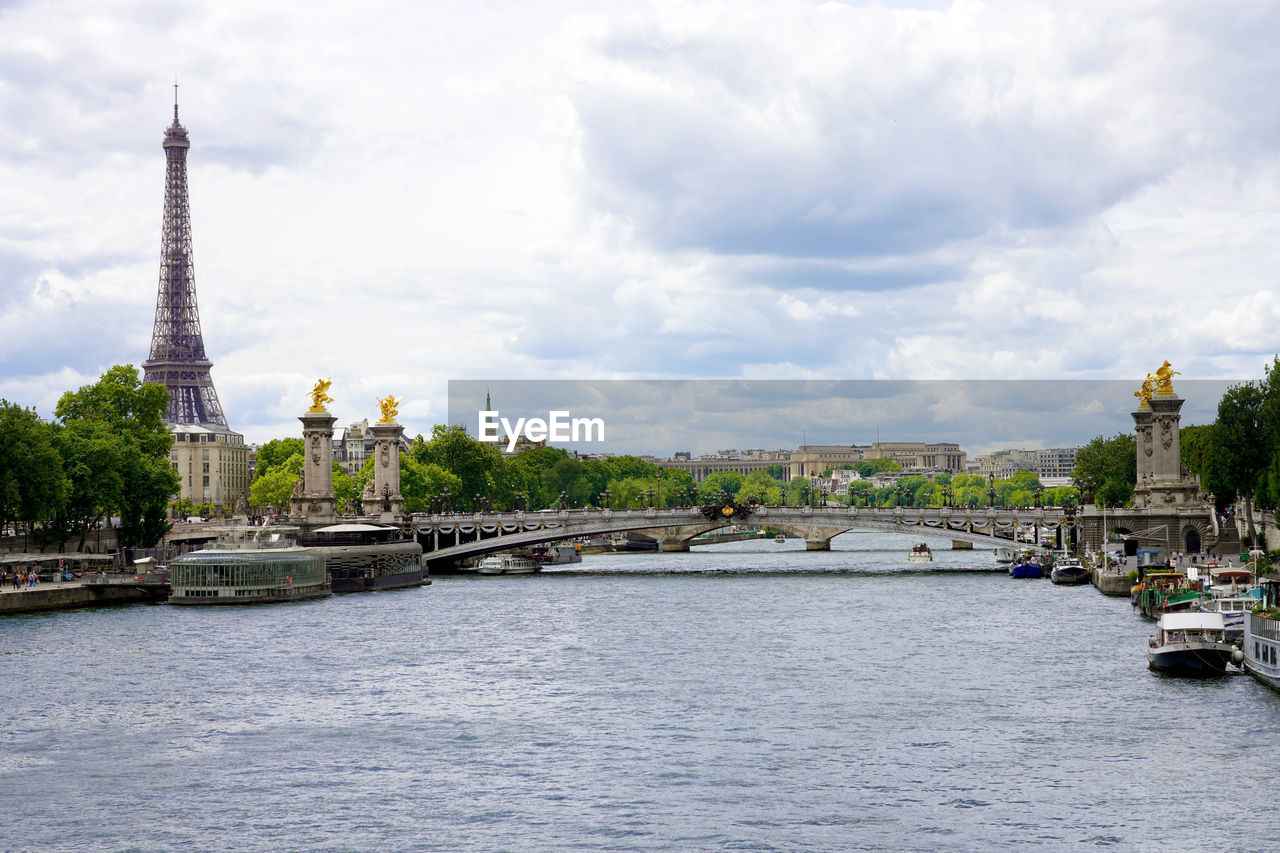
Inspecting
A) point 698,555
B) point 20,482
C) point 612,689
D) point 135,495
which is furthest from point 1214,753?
point 698,555

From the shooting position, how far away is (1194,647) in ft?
136

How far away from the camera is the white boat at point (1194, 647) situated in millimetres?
41469

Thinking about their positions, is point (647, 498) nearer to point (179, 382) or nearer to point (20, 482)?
point (179, 382)

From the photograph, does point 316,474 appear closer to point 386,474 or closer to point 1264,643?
point 386,474

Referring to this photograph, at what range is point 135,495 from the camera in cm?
7756

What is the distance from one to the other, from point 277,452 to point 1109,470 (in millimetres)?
73685

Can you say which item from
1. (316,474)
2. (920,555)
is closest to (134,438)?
(316,474)

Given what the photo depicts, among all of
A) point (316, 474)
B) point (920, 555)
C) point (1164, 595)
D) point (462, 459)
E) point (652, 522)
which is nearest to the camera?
point (1164, 595)

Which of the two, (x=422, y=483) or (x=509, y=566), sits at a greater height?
(x=422, y=483)

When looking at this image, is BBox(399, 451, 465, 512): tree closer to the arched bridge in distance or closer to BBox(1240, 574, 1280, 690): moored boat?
the arched bridge in distance

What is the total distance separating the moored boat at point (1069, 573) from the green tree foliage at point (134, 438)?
44169 millimetres

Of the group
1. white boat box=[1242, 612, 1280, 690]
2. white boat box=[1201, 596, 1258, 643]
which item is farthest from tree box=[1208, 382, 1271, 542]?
white boat box=[1242, 612, 1280, 690]

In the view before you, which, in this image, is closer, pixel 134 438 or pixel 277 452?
pixel 134 438

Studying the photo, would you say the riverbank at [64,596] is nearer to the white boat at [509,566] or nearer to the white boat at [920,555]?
the white boat at [509,566]
